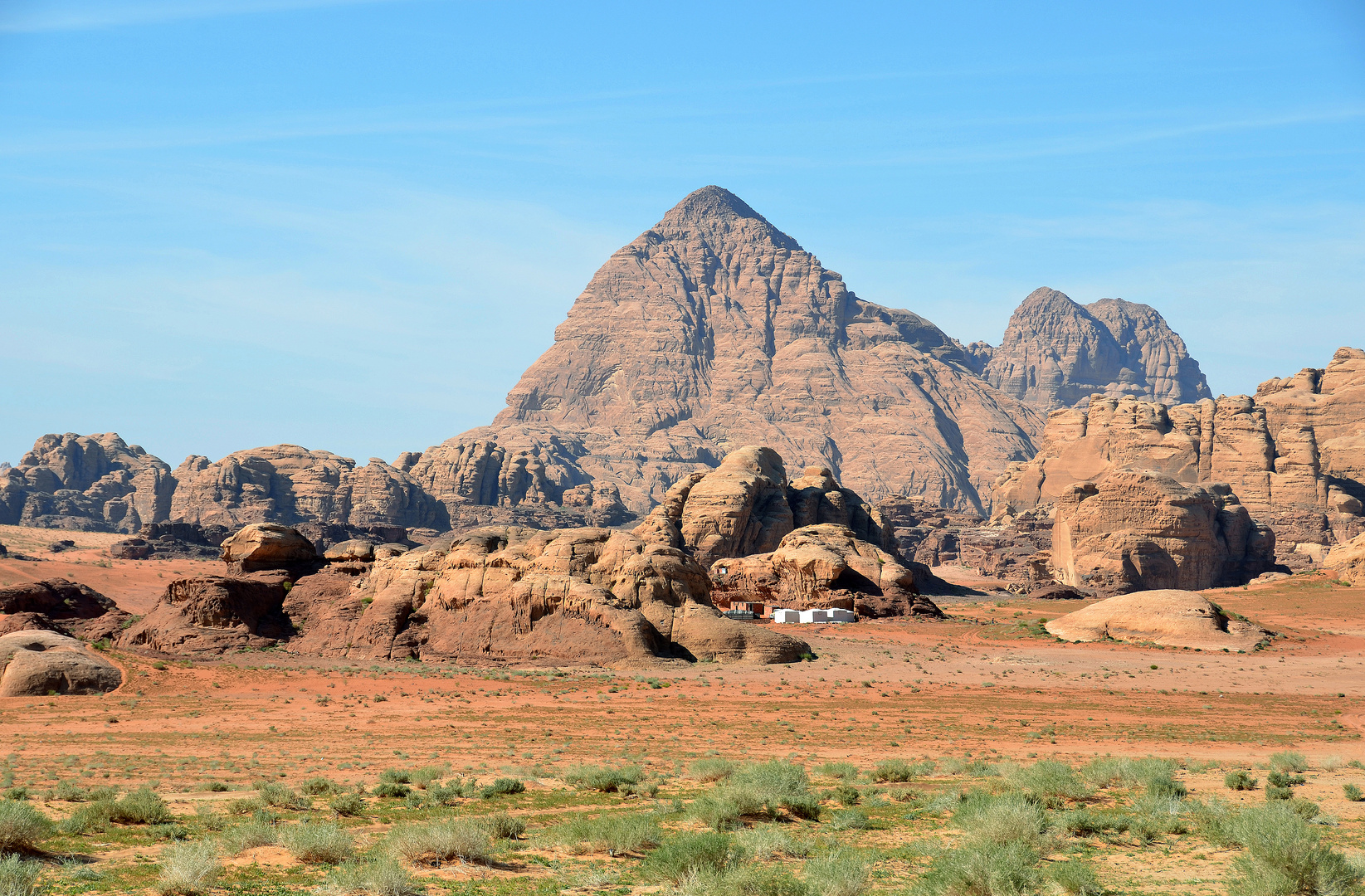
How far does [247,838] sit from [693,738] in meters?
13.3

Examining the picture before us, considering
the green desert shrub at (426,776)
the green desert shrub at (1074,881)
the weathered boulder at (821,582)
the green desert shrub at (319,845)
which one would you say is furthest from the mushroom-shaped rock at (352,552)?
the green desert shrub at (1074,881)

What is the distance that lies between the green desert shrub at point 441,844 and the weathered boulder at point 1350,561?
236 ft

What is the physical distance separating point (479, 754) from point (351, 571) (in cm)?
2461

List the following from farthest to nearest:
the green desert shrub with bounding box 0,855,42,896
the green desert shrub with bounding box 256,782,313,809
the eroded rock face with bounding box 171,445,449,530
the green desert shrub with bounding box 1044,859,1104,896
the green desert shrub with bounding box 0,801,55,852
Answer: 1. the eroded rock face with bounding box 171,445,449,530
2. the green desert shrub with bounding box 256,782,313,809
3. the green desert shrub with bounding box 0,801,55,852
4. the green desert shrub with bounding box 1044,859,1104,896
5. the green desert shrub with bounding box 0,855,42,896

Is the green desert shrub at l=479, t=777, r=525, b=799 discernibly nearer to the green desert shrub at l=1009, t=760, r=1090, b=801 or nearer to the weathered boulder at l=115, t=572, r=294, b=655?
the green desert shrub at l=1009, t=760, r=1090, b=801

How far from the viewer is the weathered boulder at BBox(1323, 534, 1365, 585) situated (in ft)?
234

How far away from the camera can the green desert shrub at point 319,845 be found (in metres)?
13.3

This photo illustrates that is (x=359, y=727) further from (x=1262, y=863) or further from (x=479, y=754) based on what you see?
(x=1262, y=863)

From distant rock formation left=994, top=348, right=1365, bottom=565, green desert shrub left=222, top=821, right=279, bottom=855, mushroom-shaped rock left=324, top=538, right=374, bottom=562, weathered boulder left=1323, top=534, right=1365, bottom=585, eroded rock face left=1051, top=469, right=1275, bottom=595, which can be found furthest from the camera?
distant rock formation left=994, top=348, right=1365, bottom=565

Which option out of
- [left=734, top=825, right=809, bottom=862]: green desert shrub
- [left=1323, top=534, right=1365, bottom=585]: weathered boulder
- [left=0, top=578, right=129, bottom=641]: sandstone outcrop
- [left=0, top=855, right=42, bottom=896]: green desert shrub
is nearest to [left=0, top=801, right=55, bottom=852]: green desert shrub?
[left=0, top=855, right=42, bottom=896]: green desert shrub

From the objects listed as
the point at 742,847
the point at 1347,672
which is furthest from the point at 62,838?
the point at 1347,672

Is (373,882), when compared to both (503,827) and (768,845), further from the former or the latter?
(768,845)

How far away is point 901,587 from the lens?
60562 mm

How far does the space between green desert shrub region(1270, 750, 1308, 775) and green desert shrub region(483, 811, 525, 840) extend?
13.8 metres
